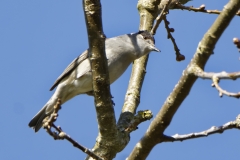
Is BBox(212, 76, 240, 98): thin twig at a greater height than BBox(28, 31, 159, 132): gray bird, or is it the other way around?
BBox(28, 31, 159, 132): gray bird

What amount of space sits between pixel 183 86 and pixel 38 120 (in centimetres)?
380

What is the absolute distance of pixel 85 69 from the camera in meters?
6.11

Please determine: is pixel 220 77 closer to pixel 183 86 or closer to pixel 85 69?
pixel 183 86

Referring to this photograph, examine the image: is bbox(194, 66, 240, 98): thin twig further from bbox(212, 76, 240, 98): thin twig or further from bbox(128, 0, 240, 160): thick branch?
bbox(128, 0, 240, 160): thick branch

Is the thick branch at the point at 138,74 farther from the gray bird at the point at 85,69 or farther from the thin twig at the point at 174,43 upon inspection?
the thin twig at the point at 174,43

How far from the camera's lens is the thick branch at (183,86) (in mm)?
2766

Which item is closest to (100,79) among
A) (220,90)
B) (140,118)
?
(140,118)

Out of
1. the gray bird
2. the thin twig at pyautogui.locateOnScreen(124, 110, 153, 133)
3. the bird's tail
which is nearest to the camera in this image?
the thin twig at pyautogui.locateOnScreen(124, 110, 153, 133)

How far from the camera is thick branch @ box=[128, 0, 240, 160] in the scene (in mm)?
2766

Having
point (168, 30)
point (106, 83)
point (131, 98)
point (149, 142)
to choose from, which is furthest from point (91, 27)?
point (168, 30)

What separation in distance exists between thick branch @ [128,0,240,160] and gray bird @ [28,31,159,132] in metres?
2.76

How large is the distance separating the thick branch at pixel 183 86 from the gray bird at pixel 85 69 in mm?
2755

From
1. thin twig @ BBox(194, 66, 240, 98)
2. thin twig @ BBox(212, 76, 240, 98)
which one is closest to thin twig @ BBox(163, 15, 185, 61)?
thin twig @ BBox(194, 66, 240, 98)

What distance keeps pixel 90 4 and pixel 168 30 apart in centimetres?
248
